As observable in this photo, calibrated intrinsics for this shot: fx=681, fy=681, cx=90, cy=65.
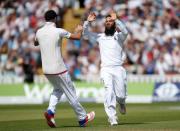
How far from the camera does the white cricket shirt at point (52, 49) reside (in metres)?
13.2

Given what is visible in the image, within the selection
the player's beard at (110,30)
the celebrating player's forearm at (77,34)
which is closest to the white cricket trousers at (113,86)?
the player's beard at (110,30)

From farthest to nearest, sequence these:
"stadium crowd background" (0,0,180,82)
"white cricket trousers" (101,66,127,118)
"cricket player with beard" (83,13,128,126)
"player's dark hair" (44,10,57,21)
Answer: "stadium crowd background" (0,0,180,82) < "cricket player with beard" (83,13,128,126) < "white cricket trousers" (101,66,127,118) < "player's dark hair" (44,10,57,21)

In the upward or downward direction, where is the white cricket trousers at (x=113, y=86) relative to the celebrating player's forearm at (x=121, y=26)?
downward

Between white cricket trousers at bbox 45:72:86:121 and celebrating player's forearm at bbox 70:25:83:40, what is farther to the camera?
white cricket trousers at bbox 45:72:86:121

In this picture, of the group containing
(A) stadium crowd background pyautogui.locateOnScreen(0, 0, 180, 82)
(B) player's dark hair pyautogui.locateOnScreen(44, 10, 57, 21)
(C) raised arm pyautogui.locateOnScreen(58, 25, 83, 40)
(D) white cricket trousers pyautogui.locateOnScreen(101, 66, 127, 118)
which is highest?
(B) player's dark hair pyautogui.locateOnScreen(44, 10, 57, 21)

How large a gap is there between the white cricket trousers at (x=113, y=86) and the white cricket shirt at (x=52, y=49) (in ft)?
3.17

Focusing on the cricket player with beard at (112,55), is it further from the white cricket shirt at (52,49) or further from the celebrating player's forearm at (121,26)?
the white cricket shirt at (52,49)

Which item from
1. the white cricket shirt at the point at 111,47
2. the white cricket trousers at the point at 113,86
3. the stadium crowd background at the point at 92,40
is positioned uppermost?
the white cricket shirt at the point at 111,47

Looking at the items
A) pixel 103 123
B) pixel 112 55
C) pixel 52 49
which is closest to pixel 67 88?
pixel 52 49

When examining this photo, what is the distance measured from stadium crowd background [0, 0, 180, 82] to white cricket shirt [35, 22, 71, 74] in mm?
12241

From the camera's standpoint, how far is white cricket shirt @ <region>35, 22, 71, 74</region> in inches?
520

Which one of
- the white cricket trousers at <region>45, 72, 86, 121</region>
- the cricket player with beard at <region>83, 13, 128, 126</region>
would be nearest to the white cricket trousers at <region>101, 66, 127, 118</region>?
the cricket player with beard at <region>83, 13, 128, 126</region>

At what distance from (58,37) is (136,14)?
16241mm

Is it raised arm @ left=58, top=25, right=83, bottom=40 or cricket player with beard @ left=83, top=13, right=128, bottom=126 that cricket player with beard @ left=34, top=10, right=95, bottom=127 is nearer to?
raised arm @ left=58, top=25, right=83, bottom=40
